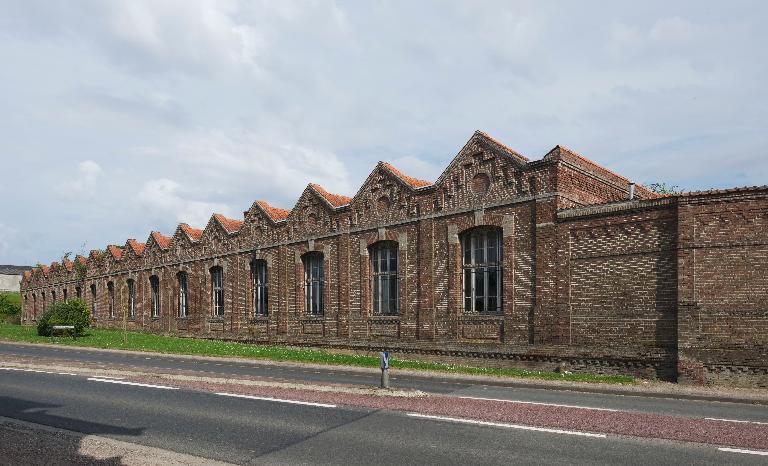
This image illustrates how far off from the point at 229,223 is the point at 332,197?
29.0 ft

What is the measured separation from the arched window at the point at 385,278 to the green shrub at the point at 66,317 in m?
18.0

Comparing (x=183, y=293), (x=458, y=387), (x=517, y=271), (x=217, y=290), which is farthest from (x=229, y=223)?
(x=458, y=387)

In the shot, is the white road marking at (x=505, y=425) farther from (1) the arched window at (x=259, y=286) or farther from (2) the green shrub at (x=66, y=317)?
(2) the green shrub at (x=66, y=317)

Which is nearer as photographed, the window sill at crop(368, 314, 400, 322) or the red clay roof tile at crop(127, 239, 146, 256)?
the window sill at crop(368, 314, 400, 322)

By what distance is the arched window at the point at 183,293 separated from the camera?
120 feet

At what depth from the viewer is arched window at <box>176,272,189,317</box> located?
36.6 meters

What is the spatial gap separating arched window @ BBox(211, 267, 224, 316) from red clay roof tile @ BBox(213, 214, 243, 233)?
2290 millimetres

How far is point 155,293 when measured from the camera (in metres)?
40.5

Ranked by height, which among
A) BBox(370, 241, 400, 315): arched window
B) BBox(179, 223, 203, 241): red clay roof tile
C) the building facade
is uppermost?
BBox(179, 223, 203, 241): red clay roof tile

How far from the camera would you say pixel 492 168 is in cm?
2025

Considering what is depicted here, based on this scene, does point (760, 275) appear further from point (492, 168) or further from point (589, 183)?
point (492, 168)

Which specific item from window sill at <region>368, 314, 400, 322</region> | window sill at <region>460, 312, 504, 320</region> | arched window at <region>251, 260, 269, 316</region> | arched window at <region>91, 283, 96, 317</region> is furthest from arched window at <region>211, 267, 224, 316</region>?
arched window at <region>91, 283, 96, 317</region>

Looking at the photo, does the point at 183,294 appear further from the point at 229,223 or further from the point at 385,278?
the point at 385,278

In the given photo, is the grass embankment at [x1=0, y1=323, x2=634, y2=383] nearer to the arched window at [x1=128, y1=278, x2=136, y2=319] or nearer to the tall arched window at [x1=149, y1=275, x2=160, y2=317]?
the tall arched window at [x1=149, y1=275, x2=160, y2=317]
